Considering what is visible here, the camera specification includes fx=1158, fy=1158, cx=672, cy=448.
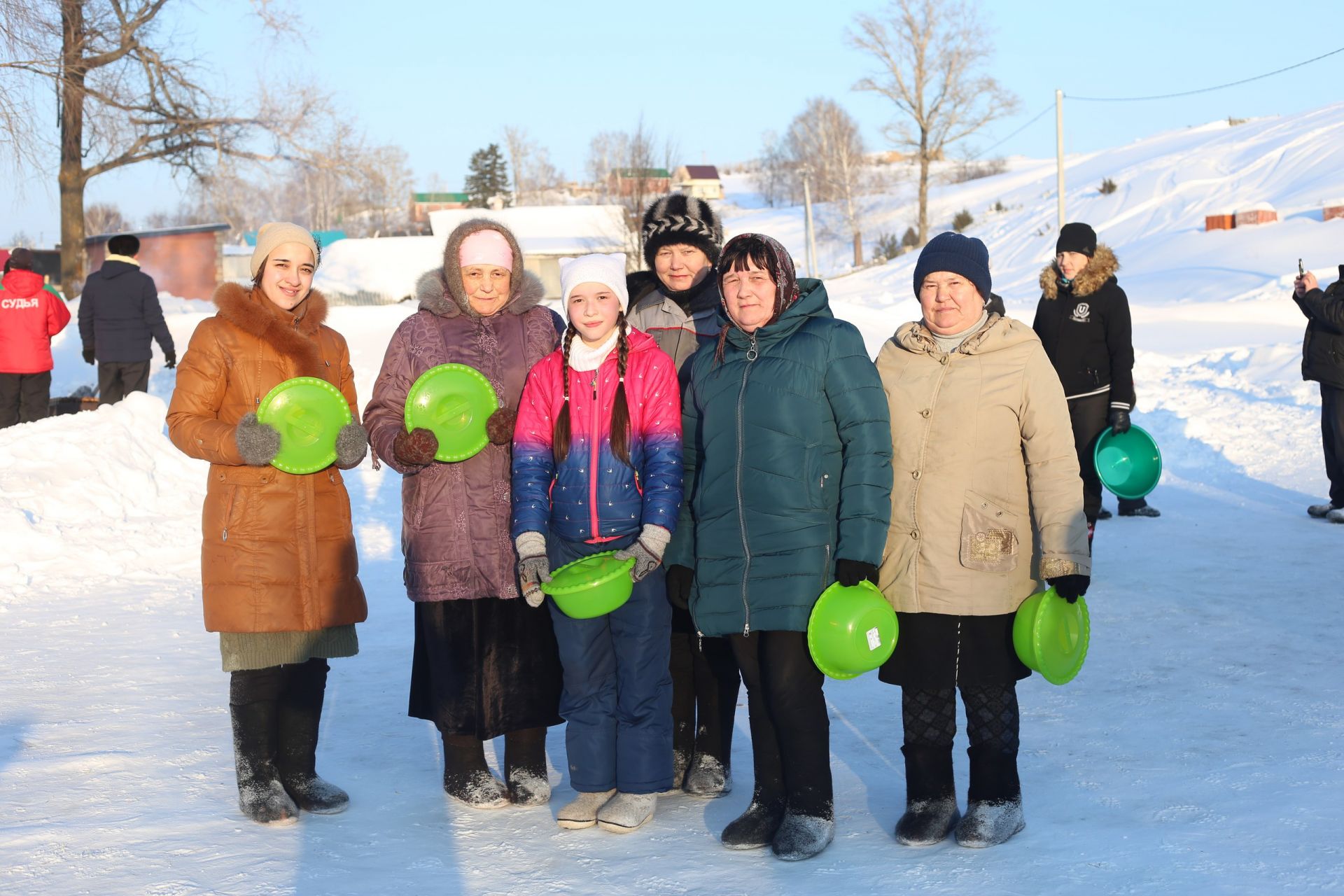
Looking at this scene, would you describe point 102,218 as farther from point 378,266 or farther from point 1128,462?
point 1128,462

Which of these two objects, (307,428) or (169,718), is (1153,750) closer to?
(307,428)

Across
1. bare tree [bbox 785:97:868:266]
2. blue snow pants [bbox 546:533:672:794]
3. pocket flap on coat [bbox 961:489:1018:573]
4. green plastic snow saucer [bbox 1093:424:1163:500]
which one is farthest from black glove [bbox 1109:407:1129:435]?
bare tree [bbox 785:97:868:266]

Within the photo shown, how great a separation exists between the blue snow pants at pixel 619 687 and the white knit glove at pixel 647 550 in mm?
141

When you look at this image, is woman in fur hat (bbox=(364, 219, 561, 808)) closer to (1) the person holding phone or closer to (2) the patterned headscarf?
(2) the patterned headscarf

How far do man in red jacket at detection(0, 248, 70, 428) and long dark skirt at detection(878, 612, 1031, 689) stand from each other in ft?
34.0

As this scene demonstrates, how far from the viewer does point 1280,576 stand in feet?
22.1

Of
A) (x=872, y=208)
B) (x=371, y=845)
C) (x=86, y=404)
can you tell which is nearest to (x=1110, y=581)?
(x=371, y=845)

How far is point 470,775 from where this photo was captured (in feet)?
13.1

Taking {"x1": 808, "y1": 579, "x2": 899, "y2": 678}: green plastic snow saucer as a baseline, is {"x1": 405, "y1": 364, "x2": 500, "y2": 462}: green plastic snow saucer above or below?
above

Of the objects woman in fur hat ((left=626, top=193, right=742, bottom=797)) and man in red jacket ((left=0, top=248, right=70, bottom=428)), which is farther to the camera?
man in red jacket ((left=0, top=248, right=70, bottom=428))

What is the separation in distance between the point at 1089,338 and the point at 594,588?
4.39 meters

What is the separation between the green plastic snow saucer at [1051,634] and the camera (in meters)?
3.43

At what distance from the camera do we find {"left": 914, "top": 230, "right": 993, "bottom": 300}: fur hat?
11.7ft

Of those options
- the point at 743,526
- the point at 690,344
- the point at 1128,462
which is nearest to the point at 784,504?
the point at 743,526
